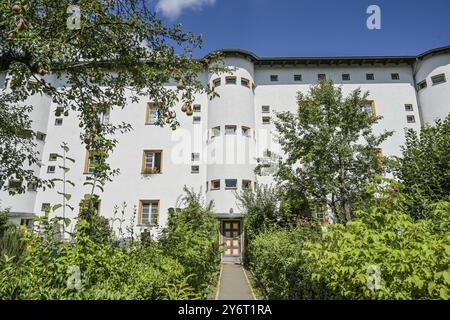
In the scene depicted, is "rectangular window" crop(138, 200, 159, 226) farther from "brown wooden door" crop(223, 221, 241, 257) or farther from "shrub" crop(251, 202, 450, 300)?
"shrub" crop(251, 202, 450, 300)

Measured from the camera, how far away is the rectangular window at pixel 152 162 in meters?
19.6

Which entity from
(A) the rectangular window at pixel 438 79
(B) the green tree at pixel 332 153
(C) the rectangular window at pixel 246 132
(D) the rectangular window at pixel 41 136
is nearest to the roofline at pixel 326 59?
(A) the rectangular window at pixel 438 79

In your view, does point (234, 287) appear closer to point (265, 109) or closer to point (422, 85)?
point (265, 109)

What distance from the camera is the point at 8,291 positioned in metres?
2.21

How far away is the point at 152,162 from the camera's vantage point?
2000 cm

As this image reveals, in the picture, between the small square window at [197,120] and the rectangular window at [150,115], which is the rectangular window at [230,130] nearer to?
the small square window at [197,120]

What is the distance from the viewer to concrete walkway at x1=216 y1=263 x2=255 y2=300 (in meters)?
8.49

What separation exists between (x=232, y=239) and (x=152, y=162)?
8318mm

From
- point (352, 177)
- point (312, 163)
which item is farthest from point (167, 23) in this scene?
point (352, 177)

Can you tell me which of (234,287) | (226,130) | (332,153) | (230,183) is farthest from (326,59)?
(234,287)

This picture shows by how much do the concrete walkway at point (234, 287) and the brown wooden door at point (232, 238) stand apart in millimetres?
4394

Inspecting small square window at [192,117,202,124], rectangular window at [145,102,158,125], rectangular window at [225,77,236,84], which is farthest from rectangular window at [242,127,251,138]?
rectangular window at [145,102,158,125]

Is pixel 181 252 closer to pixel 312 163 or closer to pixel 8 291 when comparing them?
pixel 8 291

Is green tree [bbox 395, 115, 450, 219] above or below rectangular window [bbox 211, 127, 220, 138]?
below
